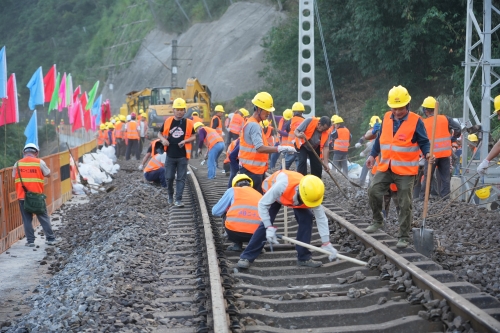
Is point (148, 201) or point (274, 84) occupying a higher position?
point (274, 84)

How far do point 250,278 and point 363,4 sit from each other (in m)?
22.9

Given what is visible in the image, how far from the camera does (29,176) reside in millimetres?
10797

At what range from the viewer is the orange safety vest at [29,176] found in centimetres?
1077

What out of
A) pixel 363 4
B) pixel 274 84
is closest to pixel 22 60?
pixel 274 84

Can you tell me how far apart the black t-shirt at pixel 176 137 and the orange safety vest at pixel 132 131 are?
14243 mm

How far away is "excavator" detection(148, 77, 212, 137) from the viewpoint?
1412 inches

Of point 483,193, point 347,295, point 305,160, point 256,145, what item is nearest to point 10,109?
point 305,160

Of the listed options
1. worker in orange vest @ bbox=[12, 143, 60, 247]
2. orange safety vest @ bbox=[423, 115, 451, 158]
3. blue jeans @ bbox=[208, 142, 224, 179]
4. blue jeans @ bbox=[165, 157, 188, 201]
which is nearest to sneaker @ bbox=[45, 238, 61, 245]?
worker in orange vest @ bbox=[12, 143, 60, 247]

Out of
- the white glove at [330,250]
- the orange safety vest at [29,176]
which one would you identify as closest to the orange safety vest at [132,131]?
the orange safety vest at [29,176]

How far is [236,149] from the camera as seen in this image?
11125mm

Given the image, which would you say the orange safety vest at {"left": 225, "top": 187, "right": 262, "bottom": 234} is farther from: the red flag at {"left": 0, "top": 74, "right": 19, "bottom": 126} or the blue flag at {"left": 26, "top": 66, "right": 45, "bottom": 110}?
the blue flag at {"left": 26, "top": 66, "right": 45, "bottom": 110}

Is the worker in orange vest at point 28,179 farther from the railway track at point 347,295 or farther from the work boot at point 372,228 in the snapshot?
the work boot at point 372,228

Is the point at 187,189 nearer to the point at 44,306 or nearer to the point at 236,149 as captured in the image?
the point at 236,149

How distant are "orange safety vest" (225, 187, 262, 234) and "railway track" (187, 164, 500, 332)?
34 centimetres
